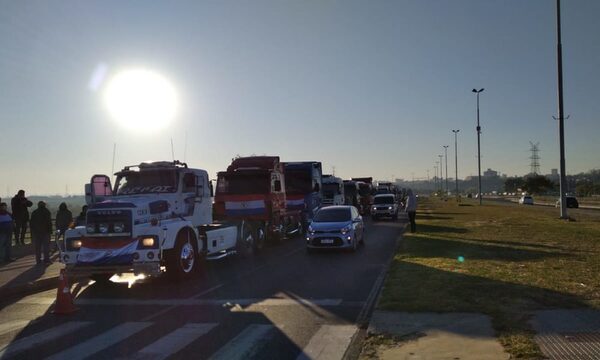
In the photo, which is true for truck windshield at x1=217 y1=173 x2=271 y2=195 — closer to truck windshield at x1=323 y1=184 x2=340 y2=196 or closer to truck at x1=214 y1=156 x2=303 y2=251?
truck at x1=214 y1=156 x2=303 y2=251

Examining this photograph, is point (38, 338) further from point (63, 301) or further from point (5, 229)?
point (5, 229)

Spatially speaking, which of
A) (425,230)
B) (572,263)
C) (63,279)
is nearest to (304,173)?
(425,230)

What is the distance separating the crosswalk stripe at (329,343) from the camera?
6723mm

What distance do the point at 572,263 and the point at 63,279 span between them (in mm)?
11562

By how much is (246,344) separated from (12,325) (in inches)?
165

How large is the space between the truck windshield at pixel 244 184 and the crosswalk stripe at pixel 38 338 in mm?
12442

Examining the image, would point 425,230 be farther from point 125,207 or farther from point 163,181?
point 125,207

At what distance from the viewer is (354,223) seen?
19.9 m

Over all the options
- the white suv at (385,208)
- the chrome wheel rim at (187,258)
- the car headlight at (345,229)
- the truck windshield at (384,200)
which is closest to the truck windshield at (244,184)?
the car headlight at (345,229)

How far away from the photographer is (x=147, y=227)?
1234cm

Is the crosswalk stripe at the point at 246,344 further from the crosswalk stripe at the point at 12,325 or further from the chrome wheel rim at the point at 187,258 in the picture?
the chrome wheel rim at the point at 187,258

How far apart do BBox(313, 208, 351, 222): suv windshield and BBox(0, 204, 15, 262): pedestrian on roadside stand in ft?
32.1

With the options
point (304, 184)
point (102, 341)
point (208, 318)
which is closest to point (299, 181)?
point (304, 184)

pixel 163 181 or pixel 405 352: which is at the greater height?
pixel 163 181
